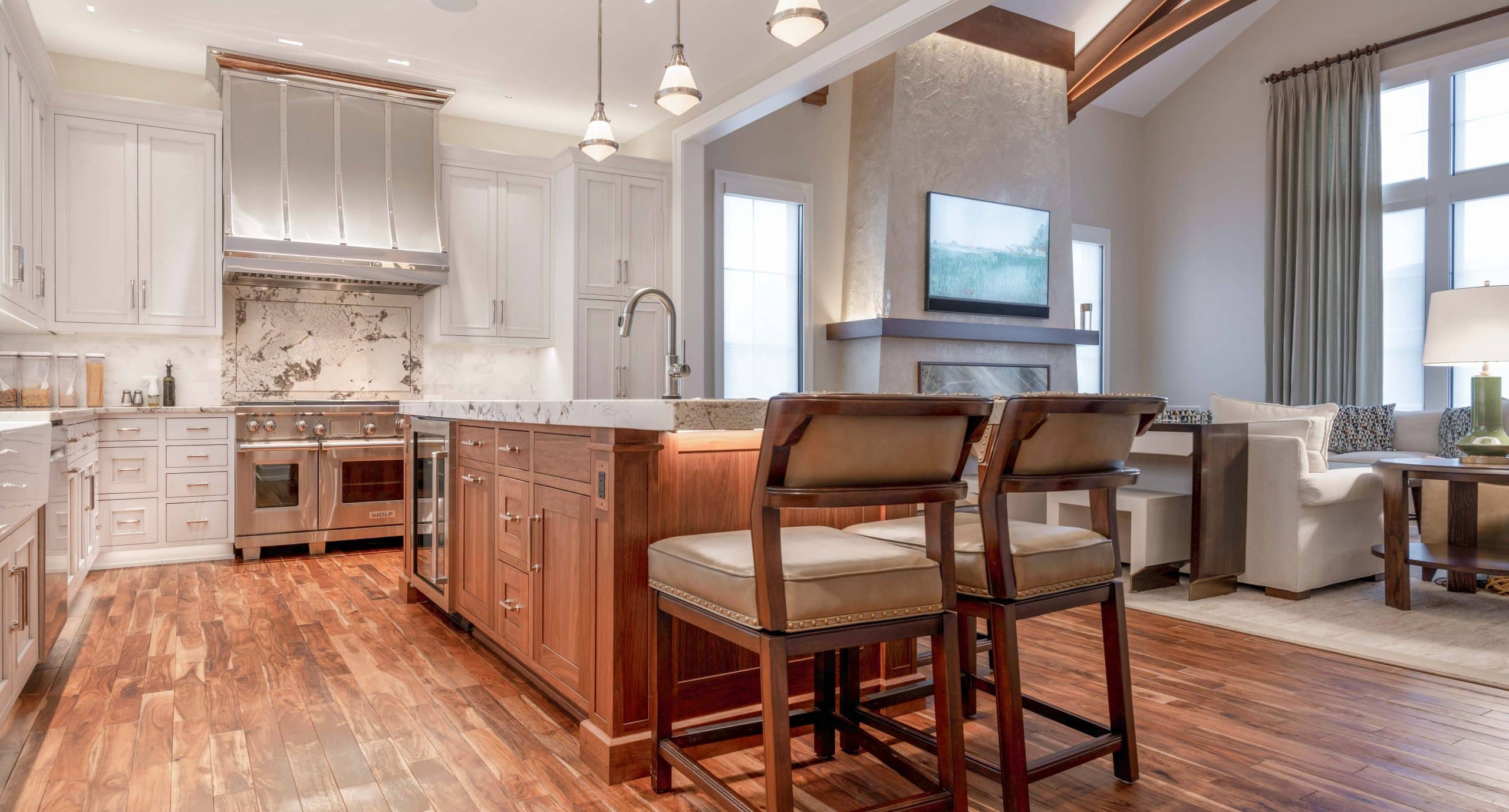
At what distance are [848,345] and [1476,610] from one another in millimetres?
4051

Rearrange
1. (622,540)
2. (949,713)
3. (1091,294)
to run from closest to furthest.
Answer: (949,713)
(622,540)
(1091,294)

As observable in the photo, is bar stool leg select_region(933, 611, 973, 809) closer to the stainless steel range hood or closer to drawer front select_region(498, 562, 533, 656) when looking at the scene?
drawer front select_region(498, 562, 533, 656)

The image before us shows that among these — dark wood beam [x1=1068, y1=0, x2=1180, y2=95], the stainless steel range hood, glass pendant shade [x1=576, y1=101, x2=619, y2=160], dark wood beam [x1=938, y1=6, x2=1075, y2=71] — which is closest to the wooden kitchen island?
glass pendant shade [x1=576, y1=101, x2=619, y2=160]

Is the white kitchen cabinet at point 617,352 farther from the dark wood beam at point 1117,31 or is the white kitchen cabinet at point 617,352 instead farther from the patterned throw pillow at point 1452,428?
the patterned throw pillow at point 1452,428

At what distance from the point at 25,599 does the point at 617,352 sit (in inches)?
150

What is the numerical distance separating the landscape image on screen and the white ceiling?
2.19m

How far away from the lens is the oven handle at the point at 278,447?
4805 millimetres

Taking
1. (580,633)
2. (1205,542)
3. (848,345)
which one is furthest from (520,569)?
(848,345)

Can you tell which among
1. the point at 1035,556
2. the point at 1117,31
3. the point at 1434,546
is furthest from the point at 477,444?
the point at 1117,31

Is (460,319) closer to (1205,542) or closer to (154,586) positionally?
(154,586)

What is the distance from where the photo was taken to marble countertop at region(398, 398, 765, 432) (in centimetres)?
163

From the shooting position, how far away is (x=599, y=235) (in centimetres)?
591

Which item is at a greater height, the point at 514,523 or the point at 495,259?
the point at 495,259

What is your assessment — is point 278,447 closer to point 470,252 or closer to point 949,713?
point 470,252
